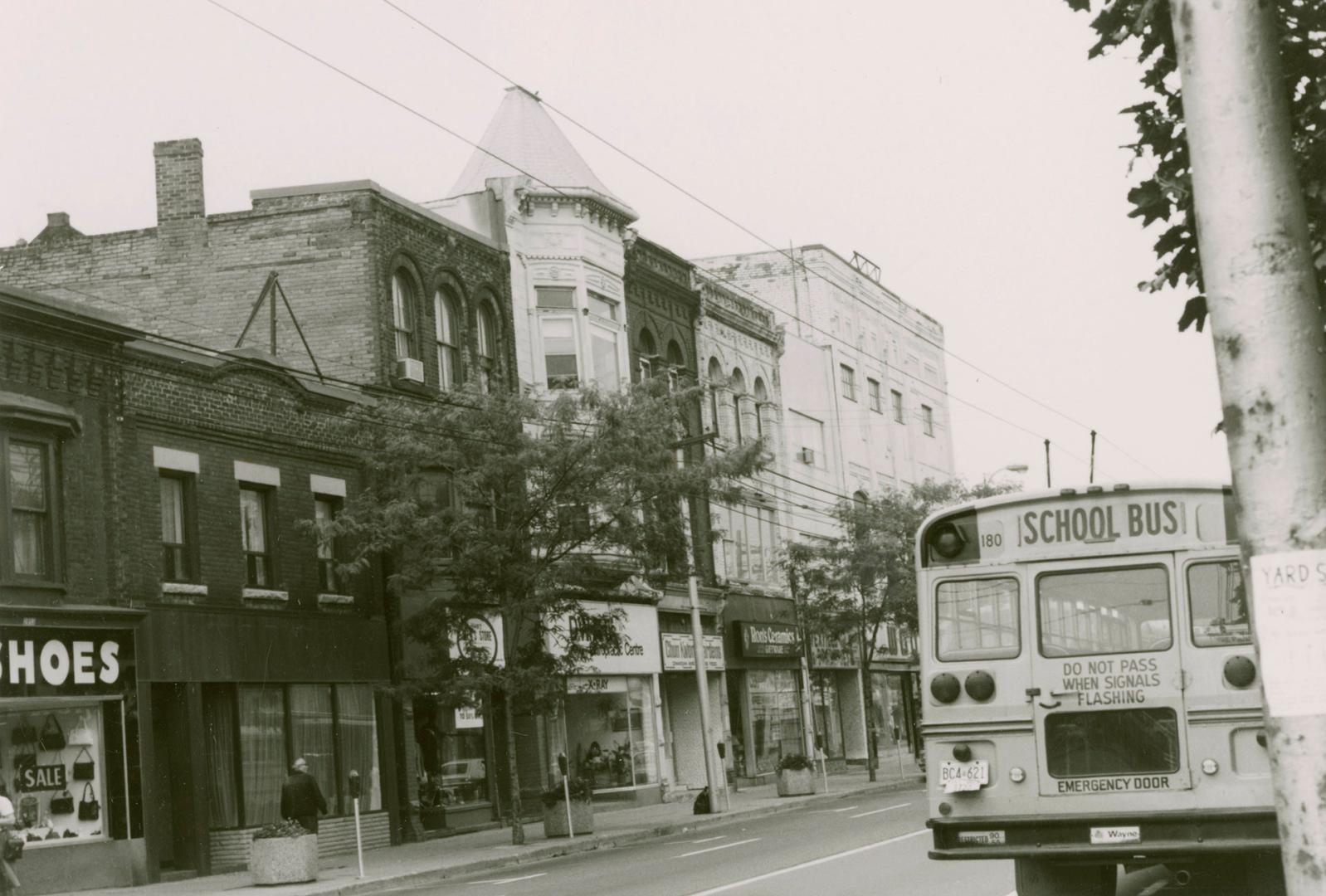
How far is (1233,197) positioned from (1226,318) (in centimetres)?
33

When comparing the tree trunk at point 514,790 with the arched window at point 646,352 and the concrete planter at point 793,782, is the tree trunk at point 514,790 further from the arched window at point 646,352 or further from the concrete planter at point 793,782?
the arched window at point 646,352

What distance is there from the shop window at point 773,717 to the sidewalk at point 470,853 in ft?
20.6

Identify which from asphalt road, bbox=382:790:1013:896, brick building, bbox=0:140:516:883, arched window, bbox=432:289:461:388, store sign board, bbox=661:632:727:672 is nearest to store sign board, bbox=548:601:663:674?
store sign board, bbox=661:632:727:672

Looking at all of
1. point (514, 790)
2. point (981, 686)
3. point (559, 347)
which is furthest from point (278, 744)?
point (981, 686)

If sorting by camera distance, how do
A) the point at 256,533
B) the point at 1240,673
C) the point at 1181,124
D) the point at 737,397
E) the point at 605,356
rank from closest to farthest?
the point at 1181,124
the point at 1240,673
the point at 256,533
the point at 605,356
the point at 737,397

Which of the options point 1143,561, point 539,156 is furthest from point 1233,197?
point 539,156

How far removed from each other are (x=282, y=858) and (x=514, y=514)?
22.8 feet

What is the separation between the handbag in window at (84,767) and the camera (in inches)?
897

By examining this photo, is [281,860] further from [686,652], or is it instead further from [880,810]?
[686,652]

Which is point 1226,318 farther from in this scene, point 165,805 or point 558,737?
point 558,737

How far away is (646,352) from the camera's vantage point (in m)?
41.9

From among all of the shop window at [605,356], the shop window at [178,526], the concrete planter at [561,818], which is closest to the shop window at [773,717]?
the shop window at [605,356]

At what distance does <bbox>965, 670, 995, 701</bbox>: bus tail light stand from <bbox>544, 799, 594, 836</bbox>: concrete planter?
17021mm

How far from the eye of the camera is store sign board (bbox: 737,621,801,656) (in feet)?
145
